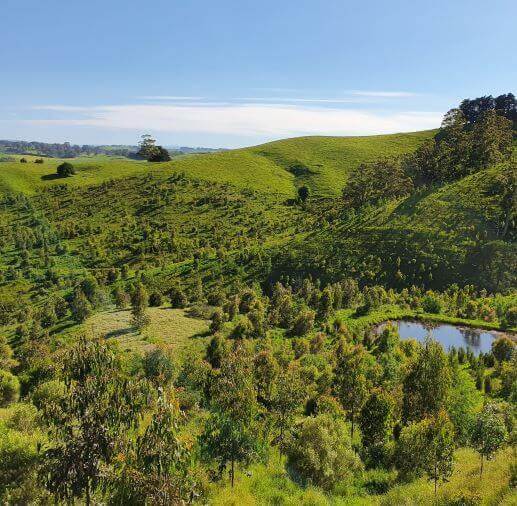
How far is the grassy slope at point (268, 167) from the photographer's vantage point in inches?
4242

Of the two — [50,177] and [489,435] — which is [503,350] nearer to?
[489,435]

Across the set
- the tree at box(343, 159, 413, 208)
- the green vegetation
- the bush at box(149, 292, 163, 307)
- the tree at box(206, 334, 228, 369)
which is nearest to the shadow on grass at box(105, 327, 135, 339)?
the green vegetation

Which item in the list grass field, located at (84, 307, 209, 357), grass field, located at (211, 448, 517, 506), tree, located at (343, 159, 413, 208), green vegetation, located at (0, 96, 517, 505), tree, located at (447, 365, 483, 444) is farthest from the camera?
tree, located at (343, 159, 413, 208)

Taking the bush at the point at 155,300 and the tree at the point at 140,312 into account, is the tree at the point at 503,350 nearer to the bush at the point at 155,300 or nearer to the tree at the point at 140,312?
the tree at the point at 140,312

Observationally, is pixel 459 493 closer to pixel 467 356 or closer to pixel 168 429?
pixel 168 429

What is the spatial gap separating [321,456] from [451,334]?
28.6 metres

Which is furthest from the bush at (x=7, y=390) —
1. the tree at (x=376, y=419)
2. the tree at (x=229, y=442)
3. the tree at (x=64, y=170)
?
the tree at (x=64, y=170)

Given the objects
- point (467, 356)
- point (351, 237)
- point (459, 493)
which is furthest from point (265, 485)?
point (351, 237)

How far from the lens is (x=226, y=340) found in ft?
117

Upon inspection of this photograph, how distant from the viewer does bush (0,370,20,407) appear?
23016 mm

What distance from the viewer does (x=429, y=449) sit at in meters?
16.9

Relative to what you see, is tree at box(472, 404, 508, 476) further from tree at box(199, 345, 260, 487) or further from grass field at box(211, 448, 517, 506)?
tree at box(199, 345, 260, 487)

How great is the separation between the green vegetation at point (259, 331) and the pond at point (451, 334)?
1.26 metres

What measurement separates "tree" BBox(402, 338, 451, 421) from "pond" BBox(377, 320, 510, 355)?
17717 mm
